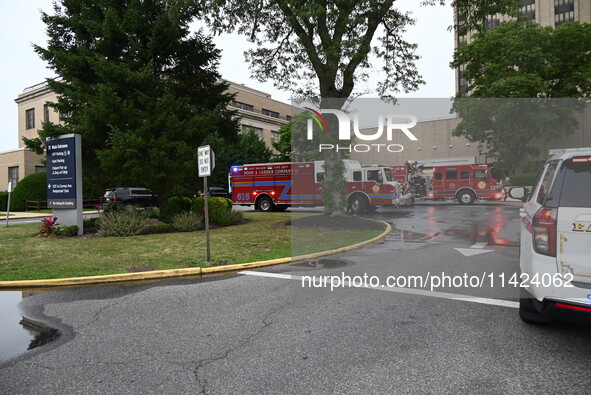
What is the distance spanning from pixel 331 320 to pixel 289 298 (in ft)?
3.84

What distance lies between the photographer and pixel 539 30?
116ft

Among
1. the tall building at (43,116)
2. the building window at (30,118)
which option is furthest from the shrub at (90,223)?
the building window at (30,118)

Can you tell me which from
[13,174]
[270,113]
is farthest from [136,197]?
[270,113]

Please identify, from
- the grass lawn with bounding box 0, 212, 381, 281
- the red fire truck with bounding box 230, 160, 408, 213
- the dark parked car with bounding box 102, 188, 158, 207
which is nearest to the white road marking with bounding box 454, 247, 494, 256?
the grass lawn with bounding box 0, 212, 381, 281

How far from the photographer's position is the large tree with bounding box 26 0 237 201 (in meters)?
13.5

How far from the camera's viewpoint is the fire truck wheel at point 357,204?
2150 centimetres

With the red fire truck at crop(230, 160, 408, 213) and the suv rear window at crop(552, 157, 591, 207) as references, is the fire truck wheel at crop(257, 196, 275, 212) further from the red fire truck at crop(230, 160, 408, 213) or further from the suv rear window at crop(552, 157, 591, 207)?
the suv rear window at crop(552, 157, 591, 207)

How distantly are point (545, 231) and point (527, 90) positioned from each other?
3662cm

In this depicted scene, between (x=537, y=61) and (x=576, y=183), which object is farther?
(x=537, y=61)

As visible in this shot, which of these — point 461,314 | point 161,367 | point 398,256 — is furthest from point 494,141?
point 161,367

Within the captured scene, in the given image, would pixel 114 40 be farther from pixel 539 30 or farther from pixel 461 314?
pixel 539 30

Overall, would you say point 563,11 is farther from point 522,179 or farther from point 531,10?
point 522,179

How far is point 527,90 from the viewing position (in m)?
33.7

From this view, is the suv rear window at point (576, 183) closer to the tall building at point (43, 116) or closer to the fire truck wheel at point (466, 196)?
the tall building at point (43, 116)
